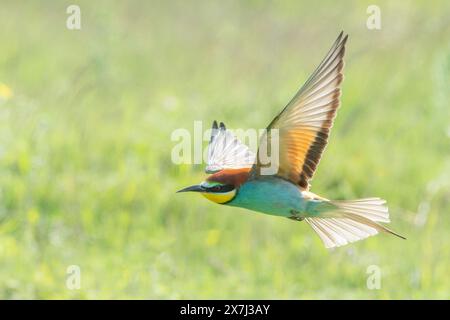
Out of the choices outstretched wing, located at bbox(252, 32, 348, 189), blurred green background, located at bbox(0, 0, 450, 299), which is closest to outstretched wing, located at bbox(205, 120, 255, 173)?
outstretched wing, located at bbox(252, 32, 348, 189)

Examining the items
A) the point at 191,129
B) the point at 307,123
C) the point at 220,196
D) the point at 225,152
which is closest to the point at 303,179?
the point at 307,123

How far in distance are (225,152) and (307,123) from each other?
565 millimetres

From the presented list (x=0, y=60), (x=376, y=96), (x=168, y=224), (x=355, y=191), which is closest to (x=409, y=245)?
(x=355, y=191)

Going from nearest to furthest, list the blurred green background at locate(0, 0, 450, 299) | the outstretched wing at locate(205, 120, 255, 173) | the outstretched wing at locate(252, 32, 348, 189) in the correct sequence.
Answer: the outstretched wing at locate(252, 32, 348, 189)
the outstretched wing at locate(205, 120, 255, 173)
the blurred green background at locate(0, 0, 450, 299)

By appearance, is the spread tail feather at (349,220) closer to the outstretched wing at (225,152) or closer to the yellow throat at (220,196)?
the yellow throat at (220,196)

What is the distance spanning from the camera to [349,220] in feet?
7.83

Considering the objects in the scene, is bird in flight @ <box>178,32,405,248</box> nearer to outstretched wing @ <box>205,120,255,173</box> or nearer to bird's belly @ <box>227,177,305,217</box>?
bird's belly @ <box>227,177,305,217</box>

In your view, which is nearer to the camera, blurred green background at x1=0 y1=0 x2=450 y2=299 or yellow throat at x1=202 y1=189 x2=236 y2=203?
yellow throat at x1=202 y1=189 x2=236 y2=203

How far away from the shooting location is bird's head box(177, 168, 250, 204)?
2.25 meters

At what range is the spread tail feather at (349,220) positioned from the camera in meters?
2.29

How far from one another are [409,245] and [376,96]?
5.70ft

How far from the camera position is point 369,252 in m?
5.26

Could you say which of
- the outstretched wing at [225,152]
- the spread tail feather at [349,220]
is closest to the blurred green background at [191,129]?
the outstretched wing at [225,152]

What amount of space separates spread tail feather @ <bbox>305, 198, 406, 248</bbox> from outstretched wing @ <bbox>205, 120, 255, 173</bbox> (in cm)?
37
